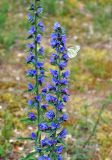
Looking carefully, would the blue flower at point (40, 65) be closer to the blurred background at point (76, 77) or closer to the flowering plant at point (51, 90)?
the flowering plant at point (51, 90)

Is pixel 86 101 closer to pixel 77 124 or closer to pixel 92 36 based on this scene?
pixel 77 124

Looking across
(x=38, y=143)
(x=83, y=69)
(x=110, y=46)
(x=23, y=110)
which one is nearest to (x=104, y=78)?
(x=83, y=69)

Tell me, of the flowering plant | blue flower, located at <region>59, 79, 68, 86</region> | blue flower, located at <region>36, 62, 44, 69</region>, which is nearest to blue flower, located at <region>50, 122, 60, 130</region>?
the flowering plant

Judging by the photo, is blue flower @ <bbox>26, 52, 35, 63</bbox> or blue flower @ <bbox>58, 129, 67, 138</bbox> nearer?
blue flower @ <bbox>58, 129, 67, 138</bbox>

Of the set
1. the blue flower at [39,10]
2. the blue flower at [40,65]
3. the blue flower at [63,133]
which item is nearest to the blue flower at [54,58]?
the blue flower at [40,65]

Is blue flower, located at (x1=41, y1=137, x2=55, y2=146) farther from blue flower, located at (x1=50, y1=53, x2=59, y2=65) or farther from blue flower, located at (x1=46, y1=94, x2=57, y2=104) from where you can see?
blue flower, located at (x1=50, y1=53, x2=59, y2=65)

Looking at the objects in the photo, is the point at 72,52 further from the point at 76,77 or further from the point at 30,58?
the point at 76,77

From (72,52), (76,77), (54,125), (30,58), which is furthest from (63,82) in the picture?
(76,77)

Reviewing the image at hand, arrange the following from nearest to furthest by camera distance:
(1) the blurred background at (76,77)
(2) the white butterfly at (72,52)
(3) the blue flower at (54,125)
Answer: (2) the white butterfly at (72,52) → (3) the blue flower at (54,125) → (1) the blurred background at (76,77)
